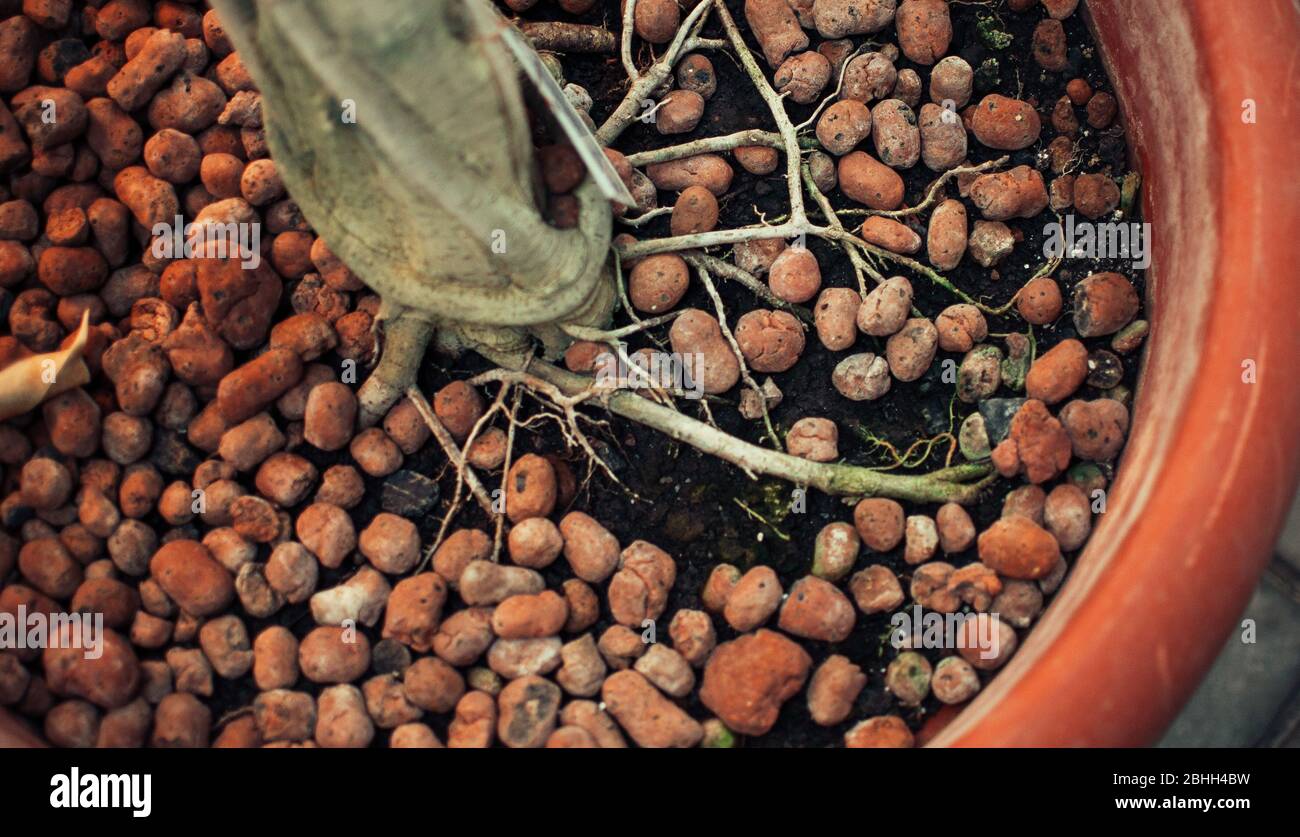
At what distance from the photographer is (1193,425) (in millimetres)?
1387

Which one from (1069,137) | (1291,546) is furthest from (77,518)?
(1291,546)

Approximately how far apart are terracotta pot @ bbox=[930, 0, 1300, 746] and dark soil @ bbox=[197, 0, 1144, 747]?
164mm

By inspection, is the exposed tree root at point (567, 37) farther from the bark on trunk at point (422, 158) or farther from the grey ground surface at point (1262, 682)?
the grey ground surface at point (1262, 682)

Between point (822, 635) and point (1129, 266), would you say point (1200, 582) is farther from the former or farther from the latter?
point (1129, 266)

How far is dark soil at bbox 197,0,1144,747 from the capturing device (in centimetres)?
160

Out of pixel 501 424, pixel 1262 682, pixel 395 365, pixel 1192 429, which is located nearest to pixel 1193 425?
pixel 1192 429

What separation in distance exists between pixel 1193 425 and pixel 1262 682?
0.82 metres

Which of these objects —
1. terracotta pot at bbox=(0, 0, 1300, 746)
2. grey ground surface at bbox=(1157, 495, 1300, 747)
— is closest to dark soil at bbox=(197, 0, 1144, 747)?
terracotta pot at bbox=(0, 0, 1300, 746)

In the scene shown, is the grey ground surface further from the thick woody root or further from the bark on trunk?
the thick woody root

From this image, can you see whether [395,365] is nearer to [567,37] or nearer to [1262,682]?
[567,37]

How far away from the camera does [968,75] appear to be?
5.83 feet

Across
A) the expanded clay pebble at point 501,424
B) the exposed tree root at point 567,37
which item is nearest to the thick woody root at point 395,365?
the expanded clay pebble at point 501,424

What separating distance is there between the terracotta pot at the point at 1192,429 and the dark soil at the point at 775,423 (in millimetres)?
163
